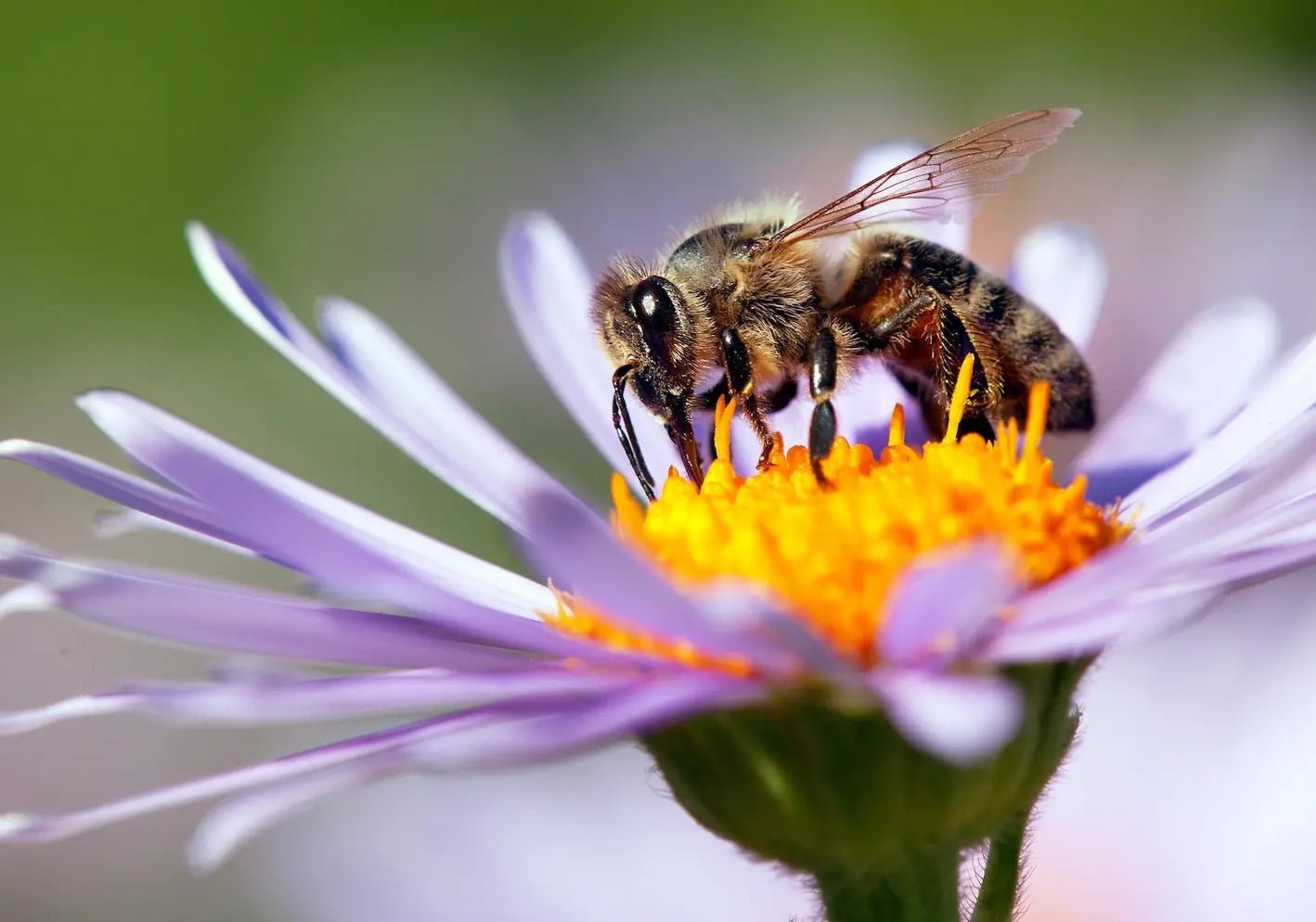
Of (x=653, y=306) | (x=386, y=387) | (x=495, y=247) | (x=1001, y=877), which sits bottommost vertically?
(x=1001, y=877)

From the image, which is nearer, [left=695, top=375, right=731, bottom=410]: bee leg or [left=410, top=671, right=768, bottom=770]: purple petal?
[left=410, top=671, right=768, bottom=770]: purple petal

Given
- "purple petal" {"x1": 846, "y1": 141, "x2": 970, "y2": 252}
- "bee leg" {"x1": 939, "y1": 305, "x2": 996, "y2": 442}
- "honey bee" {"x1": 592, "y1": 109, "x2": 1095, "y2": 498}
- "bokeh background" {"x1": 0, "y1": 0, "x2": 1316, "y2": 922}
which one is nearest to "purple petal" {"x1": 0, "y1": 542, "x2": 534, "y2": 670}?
"honey bee" {"x1": 592, "y1": 109, "x2": 1095, "y2": 498}

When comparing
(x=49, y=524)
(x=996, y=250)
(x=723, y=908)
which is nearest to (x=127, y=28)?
(x=49, y=524)

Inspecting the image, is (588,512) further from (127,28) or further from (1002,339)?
(127,28)

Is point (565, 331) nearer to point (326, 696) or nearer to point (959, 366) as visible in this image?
point (959, 366)

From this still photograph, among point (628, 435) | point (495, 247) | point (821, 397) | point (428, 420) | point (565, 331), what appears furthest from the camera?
point (495, 247)

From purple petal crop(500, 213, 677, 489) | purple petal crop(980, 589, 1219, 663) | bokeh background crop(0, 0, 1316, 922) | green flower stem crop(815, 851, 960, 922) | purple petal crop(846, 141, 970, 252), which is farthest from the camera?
bokeh background crop(0, 0, 1316, 922)

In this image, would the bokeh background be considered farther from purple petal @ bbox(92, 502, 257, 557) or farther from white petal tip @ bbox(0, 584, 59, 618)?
white petal tip @ bbox(0, 584, 59, 618)

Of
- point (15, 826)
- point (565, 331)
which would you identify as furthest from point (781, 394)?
point (15, 826)
